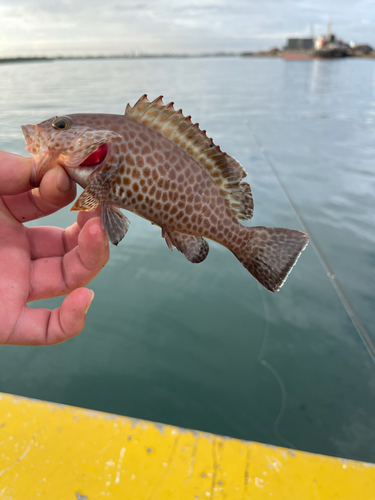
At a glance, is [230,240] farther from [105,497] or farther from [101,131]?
[105,497]

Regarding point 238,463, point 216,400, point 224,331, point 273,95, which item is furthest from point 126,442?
point 273,95

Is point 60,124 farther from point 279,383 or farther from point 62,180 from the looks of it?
point 279,383

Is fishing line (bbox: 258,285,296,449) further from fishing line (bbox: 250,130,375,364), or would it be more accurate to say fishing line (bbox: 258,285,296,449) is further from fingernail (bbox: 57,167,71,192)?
fingernail (bbox: 57,167,71,192)

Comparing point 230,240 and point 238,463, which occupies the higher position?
point 230,240

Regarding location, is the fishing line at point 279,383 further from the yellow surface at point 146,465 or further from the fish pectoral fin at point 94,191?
the fish pectoral fin at point 94,191

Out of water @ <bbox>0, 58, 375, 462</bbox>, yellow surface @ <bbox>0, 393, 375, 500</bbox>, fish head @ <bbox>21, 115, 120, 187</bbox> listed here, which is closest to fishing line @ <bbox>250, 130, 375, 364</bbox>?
water @ <bbox>0, 58, 375, 462</bbox>

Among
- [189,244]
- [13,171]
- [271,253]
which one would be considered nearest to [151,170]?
[189,244]

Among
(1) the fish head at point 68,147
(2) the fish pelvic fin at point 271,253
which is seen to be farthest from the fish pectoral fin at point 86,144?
(2) the fish pelvic fin at point 271,253
